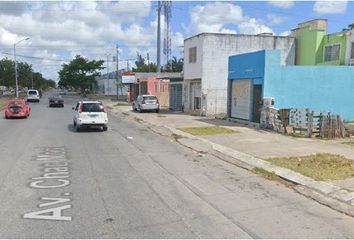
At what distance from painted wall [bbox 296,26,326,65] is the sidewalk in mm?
14703

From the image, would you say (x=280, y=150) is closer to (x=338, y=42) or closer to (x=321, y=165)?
(x=321, y=165)

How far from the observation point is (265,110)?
22.0 m

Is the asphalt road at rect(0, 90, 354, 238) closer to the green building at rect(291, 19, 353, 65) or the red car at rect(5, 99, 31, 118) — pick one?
the red car at rect(5, 99, 31, 118)

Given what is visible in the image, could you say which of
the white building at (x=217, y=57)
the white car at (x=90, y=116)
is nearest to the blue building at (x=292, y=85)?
the white building at (x=217, y=57)

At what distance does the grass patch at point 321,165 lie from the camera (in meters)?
10.5

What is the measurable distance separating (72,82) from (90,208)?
9717 cm

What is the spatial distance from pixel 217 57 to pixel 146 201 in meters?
26.7

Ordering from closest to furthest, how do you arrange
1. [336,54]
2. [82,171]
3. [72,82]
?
[82,171] < [336,54] < [72,82]

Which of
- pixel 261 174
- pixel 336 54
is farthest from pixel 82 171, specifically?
pixel 336 54

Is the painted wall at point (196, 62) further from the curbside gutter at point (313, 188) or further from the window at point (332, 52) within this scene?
the curbside gutter at point (313, 188)

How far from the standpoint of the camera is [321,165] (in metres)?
11.8

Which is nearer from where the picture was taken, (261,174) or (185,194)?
(185,194)

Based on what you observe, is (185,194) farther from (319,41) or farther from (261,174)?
(319,41)

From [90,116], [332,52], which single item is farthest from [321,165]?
[332,52]
